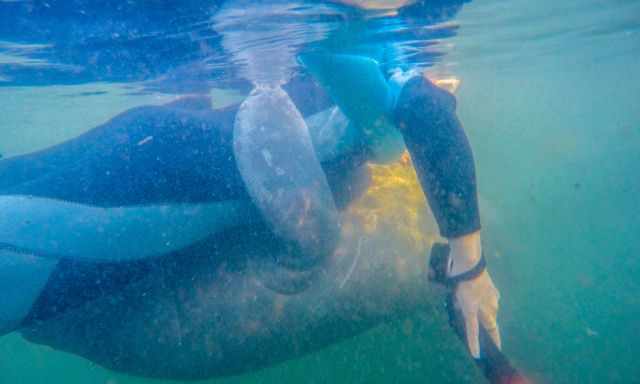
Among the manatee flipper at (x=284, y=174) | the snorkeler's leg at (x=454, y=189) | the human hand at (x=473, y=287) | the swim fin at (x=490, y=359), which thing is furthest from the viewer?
the manatee flipper at (x=284, y=174)

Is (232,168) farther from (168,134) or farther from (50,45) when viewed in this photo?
(50,45)

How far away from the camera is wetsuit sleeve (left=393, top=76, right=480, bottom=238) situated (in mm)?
3117

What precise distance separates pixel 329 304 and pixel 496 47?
13440 millimetres

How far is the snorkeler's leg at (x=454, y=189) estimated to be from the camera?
311 centimetres

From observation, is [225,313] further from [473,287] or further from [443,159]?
[443,159]

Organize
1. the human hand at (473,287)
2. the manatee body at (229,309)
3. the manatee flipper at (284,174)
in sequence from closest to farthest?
1. the human hand at (473,287)
2. the manatee flipper at (284,174)
3. the manatee body at (229,309)

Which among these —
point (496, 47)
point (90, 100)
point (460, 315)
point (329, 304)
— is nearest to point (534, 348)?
point (329, 304)

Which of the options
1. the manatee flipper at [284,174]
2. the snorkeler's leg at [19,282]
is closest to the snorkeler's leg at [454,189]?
the manatee flipper at [284,174]

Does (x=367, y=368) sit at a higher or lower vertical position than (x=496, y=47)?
lower

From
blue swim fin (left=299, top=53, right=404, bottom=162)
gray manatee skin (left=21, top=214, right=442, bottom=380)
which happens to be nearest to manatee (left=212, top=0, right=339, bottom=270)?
blue swim fin (left=299, top=53, right=404, bottom=162)

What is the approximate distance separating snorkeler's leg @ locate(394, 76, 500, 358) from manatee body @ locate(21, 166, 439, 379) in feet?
5.91

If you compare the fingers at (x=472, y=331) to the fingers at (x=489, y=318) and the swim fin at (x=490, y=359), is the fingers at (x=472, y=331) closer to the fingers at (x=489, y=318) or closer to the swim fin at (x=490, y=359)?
the swim fin at (x=490, y=359)

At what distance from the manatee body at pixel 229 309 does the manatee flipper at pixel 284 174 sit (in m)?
0.90

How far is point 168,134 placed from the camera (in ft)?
11.7
